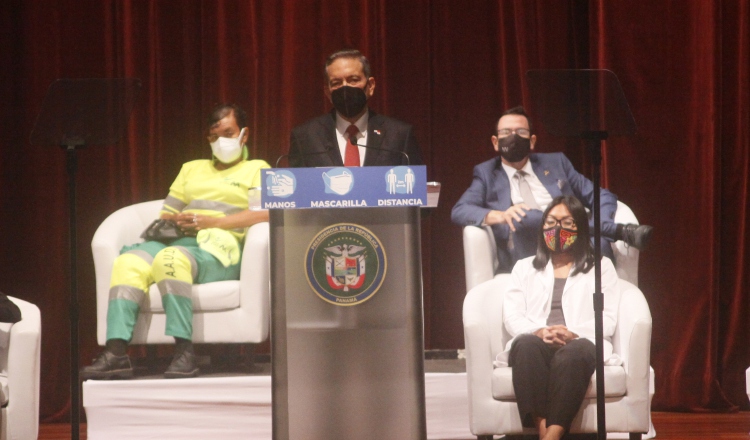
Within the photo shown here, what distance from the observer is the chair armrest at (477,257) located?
4113mm

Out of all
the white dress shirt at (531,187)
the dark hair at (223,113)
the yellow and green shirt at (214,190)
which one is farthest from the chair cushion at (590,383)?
the dark hair at (223,113)

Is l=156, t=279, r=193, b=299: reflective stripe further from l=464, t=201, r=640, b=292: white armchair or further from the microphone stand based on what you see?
the microphone stand

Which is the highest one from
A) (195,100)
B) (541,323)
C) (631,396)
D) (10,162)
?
(195,100)

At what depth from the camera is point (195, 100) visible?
5020mm

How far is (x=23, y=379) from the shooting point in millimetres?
3291

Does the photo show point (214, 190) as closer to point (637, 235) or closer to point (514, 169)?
point (514, 169)

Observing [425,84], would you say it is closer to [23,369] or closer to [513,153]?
[513,153]

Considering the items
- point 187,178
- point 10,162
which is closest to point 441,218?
point 187,178

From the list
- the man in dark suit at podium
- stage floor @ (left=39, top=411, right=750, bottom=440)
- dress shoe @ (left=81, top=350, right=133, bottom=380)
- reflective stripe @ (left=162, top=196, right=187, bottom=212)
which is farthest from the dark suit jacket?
stage floor @ (left=39, top=411, right=750, bottom=440)

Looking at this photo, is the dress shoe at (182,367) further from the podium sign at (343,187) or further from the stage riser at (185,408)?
the podium sign at (343,187)

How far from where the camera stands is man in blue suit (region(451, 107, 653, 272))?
4.12m

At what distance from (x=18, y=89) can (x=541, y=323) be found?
2.99 metres

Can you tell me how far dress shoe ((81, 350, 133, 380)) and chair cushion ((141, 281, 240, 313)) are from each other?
0.90ft

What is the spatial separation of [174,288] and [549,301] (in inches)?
61.1
